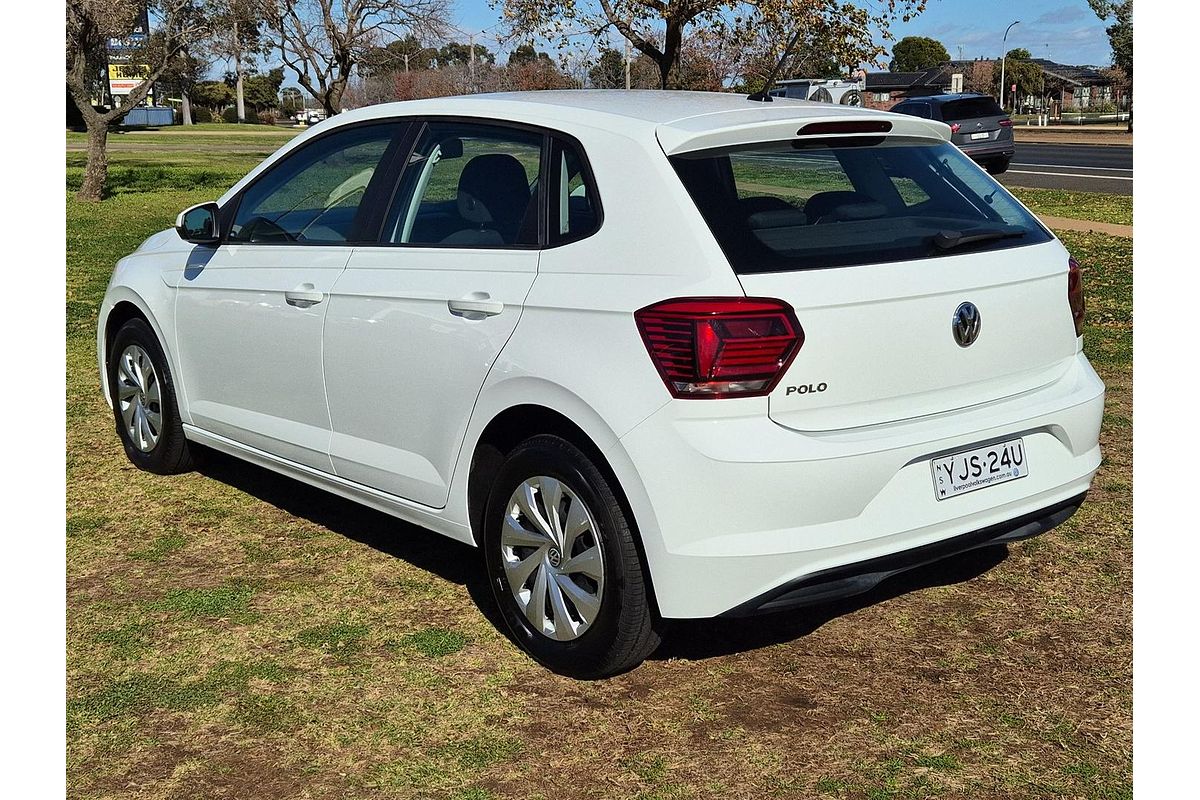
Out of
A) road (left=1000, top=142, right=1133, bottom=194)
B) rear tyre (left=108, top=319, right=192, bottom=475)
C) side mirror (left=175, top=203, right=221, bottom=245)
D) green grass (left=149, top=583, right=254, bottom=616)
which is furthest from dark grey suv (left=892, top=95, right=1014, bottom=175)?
green grass (left=149, top=583, right=254, bottom=616)

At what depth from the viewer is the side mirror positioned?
5625 millimetres

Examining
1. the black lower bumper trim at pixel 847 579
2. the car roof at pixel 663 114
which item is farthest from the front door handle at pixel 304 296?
the black lower bumper trim at pixel 847 579

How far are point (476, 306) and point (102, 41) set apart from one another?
25.0 metres

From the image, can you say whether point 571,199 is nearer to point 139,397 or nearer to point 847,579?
point 847,579

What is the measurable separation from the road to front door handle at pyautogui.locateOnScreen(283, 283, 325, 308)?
71.9 ft

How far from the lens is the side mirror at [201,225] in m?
5.62

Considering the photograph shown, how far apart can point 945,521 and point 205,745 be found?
2297 mm

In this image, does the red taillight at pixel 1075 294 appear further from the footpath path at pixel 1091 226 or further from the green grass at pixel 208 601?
the footpath path at pixel 1091 226

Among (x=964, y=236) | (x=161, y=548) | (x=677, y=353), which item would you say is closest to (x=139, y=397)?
(x=161, y=548)

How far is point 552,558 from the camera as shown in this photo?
4148 millimetres

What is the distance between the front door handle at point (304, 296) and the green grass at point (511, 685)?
1.09m

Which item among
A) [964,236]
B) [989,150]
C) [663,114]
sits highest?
[989,150]

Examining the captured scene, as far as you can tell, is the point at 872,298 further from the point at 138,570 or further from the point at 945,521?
the point at 138,570

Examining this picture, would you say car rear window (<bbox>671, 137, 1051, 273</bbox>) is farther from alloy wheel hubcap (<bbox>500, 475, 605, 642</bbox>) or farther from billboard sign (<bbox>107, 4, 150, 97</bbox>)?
billboard sign (<bbox>107, 4, 150, 97</bbox>)
